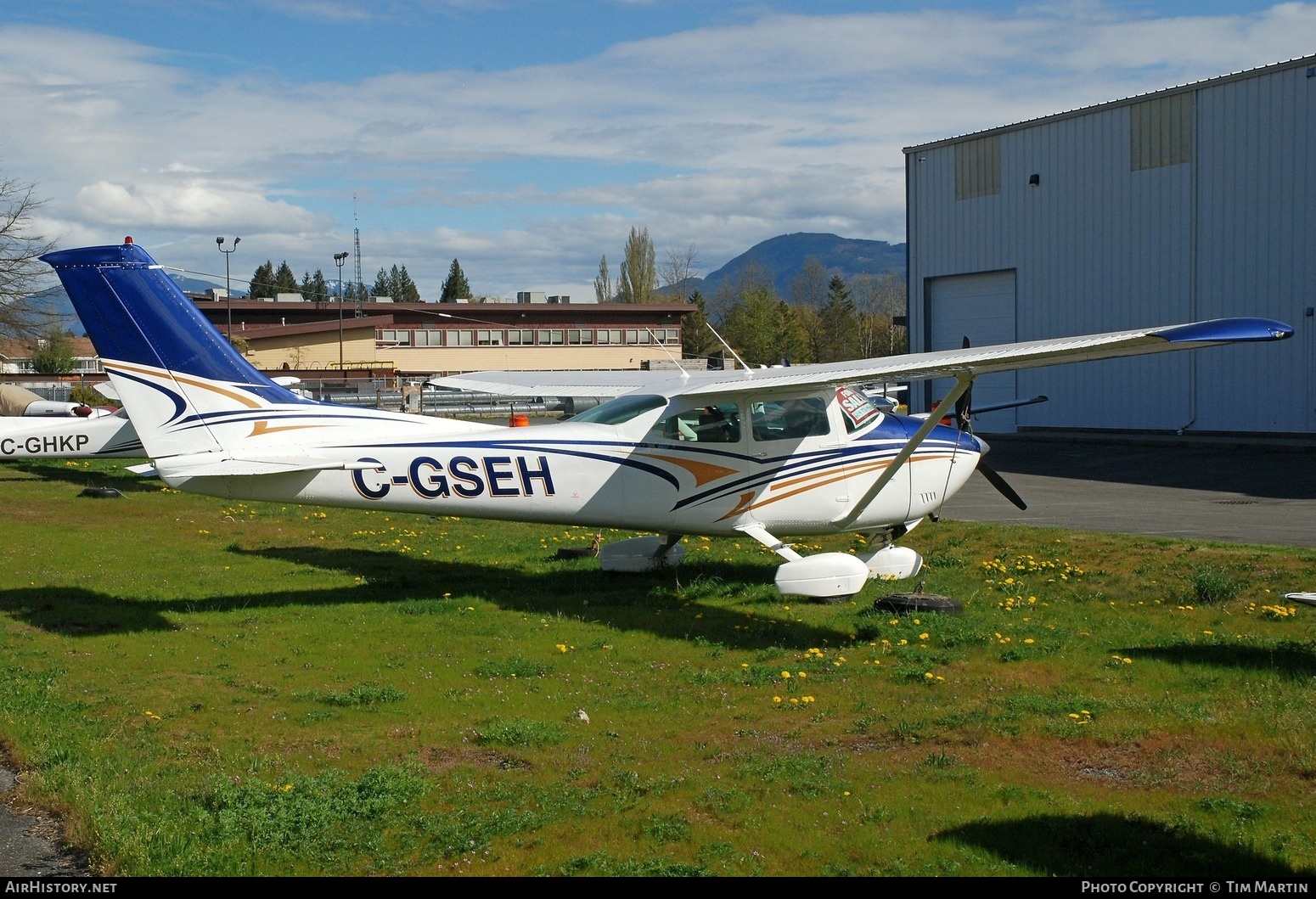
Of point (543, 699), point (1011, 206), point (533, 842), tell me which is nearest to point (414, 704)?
point (543, 699)

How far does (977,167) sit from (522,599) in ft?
103

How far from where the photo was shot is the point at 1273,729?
667 centimetres

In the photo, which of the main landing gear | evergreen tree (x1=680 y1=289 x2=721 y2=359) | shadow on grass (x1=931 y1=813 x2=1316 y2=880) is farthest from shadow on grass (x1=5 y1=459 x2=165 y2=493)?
evergreen tree (x1=680 y1=289 x2=721 y2=359)

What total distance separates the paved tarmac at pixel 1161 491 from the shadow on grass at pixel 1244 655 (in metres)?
6.11

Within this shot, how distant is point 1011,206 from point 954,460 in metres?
27.6

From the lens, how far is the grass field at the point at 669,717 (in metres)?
5.24

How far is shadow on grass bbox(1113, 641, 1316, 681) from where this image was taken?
8062 millimetres

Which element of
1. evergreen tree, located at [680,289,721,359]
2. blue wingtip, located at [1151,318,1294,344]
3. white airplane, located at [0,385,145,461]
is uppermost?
evergreen tree, located at [680,289,721,359]

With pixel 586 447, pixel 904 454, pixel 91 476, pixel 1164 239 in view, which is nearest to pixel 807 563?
pixel 904 454

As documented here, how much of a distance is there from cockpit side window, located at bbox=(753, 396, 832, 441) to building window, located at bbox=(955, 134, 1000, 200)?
28.9 metres

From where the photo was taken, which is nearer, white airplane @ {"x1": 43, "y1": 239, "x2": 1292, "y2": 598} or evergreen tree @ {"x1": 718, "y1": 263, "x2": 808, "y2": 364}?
white airplane @ {"x1": 43, "y1": 239, "x2": 1292, "y2": 598}

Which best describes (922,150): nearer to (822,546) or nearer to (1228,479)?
(1228,479)

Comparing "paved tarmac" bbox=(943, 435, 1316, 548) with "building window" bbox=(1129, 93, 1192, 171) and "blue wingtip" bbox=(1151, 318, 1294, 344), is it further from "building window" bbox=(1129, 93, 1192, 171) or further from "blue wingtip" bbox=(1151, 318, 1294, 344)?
"building window" bbox=(1129, 93, 1192, 171)

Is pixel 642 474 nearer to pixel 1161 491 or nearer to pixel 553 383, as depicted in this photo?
pixel 553 383
